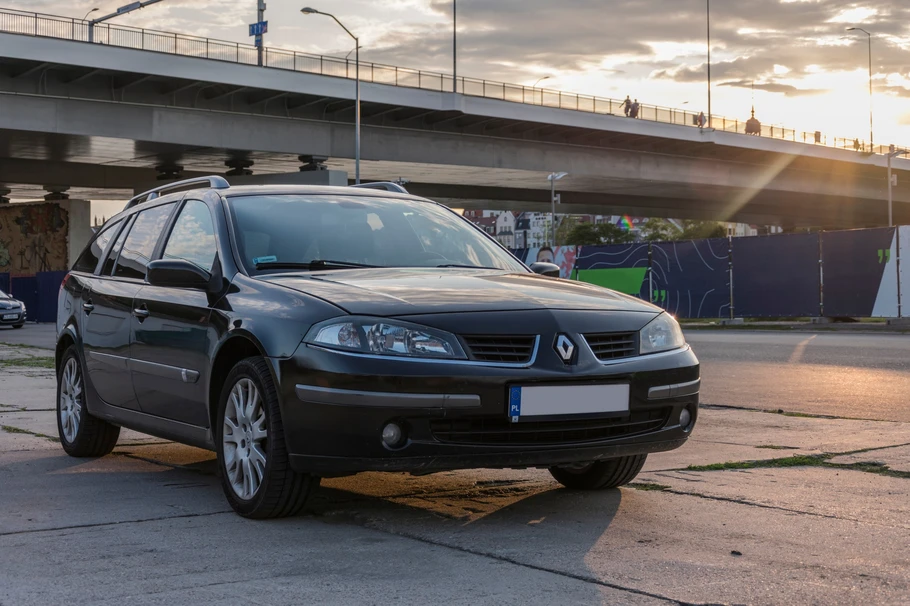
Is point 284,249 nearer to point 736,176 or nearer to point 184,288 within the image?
point 184,288

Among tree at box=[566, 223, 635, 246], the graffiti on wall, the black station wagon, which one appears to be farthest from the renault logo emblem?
tree at box=[566, 223, 635, 246]

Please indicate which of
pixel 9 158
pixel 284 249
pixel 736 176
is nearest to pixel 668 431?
pixel 284 249

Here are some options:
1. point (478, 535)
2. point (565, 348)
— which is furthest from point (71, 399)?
point (565, 348)

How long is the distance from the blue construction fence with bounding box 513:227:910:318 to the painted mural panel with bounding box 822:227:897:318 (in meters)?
0.02

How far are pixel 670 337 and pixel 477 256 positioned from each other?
137 cm

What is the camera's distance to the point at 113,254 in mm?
7508

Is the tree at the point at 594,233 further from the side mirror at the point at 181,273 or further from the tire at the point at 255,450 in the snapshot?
the tire at the point at 255,450

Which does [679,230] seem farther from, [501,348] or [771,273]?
[501,348]

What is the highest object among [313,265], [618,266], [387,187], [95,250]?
[618,266]

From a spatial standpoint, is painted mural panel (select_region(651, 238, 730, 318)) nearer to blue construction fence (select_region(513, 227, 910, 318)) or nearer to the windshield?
blue construction fence (select_region(513, 227, 910, 318))

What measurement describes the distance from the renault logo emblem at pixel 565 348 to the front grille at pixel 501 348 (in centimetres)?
10

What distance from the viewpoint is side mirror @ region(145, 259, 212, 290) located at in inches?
231

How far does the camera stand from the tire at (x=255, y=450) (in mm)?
5145

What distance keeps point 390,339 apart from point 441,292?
0.47 meters
